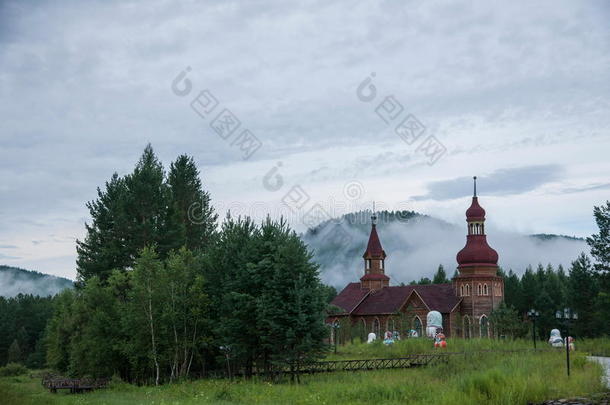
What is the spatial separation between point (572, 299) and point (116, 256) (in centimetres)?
4329

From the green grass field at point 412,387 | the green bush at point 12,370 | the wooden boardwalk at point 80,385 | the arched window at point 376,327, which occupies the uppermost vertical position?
the arched window at point 376,327

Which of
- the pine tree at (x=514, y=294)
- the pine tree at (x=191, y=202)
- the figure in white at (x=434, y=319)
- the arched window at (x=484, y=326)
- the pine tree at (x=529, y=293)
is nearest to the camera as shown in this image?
the pine tree at (x=191, y=202)

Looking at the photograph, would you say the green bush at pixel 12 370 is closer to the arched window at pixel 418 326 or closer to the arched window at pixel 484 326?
the arched window at pixel 418 326

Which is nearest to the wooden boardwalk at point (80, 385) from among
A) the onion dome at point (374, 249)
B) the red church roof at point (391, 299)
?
the red church roof at point (391, 299)

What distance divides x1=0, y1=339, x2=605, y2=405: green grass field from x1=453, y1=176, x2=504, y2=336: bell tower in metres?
28.5

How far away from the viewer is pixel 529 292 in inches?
2896

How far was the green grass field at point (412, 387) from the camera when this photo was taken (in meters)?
21.6

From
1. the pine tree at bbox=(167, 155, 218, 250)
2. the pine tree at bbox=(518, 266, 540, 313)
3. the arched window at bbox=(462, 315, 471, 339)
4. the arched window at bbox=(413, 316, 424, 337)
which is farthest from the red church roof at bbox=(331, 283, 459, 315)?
the pine tree at bbox=(167, 155, 218, 250)

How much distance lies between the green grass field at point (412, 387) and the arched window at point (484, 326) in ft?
90.9

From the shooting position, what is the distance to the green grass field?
21.6m

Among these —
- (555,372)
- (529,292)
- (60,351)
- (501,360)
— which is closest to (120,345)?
(60,351)

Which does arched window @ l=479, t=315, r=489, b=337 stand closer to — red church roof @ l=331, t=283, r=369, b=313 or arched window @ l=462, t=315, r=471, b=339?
arched window @ l=462, t=315, r=471, b=339

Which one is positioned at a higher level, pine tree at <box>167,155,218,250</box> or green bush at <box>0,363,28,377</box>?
pine tree at <box>167,155,218,250</box>

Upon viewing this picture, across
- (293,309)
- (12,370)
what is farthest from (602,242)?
(12,370)
